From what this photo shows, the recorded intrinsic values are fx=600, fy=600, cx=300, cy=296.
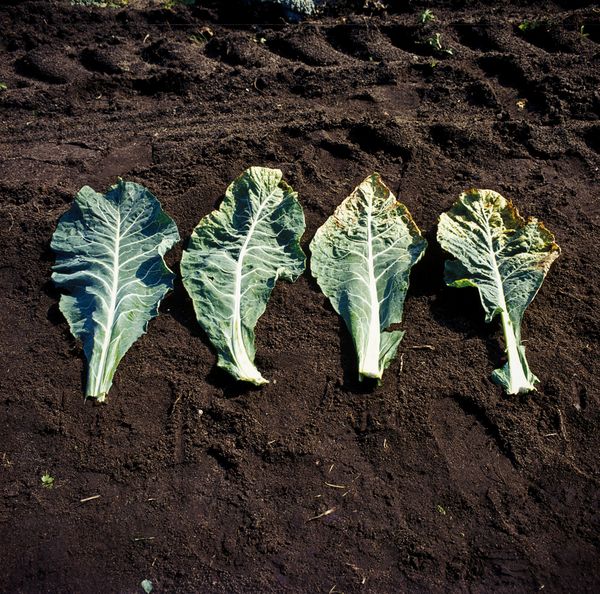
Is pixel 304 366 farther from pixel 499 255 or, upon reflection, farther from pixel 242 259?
pixel 499 255

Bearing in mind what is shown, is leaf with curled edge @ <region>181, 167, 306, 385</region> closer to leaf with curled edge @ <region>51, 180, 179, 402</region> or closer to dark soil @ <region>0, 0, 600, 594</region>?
dark soil @ <region>0, 0, 600, 594</region>

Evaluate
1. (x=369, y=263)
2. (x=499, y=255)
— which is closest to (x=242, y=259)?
(x=369, y=263)

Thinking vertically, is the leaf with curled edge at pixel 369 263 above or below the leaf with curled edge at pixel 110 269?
above

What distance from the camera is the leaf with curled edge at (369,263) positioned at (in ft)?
13.7

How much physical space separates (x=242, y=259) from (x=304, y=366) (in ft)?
3.15

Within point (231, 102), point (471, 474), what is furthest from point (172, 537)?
point (231, 102)

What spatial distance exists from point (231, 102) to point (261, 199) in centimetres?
155

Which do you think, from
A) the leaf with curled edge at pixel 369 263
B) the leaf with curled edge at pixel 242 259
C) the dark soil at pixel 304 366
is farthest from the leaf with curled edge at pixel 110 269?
the leaf with curled edge at pixel 369 263

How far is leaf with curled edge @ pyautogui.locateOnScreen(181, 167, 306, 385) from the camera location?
163 inches

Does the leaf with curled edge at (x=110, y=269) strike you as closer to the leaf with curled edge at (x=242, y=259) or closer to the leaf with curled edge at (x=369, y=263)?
the leaf with curled edge at (x=242, y=259)

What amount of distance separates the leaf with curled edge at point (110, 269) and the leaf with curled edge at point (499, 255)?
2.14m

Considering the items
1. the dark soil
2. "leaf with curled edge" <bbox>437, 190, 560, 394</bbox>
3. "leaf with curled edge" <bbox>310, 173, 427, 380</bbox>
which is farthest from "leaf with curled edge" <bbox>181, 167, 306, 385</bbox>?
"leaf with curled edge" <bbox>437, 190, 560, 394</bbox>

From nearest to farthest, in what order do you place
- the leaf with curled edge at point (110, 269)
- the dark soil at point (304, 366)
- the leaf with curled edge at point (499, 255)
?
the dark soil at point (304, 366), the leaf with curled edge at point (110, 269), the leaf with curled edge at point (499, 255)

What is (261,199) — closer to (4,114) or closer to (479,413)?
(479,413)
